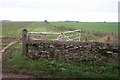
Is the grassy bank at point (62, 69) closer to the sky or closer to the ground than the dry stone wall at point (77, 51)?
closer to the ground

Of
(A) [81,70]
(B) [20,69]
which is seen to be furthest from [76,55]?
(B) [20,69]

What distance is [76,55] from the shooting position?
13273mm

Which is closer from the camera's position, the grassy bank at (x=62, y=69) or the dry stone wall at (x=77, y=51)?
the grassy bank at (x=62, y=69)

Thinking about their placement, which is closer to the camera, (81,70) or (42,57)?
(81,70)

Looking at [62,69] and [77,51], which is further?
[77,51]

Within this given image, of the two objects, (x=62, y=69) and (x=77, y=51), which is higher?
(x=77, y=51)

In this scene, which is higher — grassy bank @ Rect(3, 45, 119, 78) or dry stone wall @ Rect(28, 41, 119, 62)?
dry stone wall @ Rect(28, 41, 119, 62)

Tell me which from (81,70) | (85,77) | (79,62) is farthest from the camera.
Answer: (79,62)

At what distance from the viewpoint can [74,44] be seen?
533 inches

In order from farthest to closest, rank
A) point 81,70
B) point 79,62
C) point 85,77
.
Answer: point 79,62 → point 81,70 → point 85,77

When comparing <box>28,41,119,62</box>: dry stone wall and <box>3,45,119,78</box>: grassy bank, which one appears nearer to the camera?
<box>3,45,119,78</box>: grassy bank

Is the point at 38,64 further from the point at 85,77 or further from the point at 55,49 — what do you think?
the point at 85,77

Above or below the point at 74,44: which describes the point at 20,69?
below

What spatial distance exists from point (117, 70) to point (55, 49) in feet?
A: 10.3
